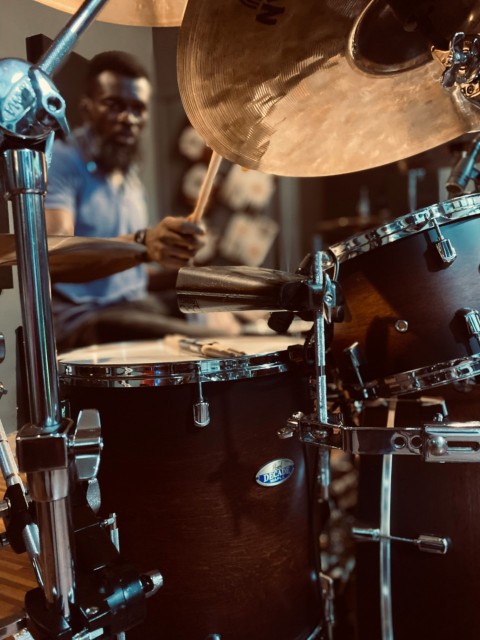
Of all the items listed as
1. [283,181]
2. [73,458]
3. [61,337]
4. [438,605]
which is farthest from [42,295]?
[283,181]

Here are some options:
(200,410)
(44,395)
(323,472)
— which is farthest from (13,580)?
(323,472)

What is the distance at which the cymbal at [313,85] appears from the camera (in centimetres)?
99

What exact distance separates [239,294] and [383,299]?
11.4 inches

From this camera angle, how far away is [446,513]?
3.30 feet

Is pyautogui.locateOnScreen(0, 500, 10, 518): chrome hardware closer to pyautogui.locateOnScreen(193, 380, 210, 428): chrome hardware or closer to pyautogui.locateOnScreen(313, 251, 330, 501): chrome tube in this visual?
pyautogui.locateOnScreen(193, 380, 210, 428): chrome hardware

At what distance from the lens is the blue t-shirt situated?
1.99 meters

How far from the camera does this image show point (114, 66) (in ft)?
4.67

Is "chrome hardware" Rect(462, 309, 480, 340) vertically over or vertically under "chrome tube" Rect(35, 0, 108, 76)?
under

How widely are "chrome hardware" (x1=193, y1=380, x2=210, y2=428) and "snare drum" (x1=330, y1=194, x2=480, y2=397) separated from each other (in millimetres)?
302

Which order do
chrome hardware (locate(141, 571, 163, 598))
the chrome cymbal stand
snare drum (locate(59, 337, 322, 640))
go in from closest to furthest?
1. the chrome cymbal stand
2. chrome hardware (locate(141, 571, 163, 598))
3. snare drum (locate(59, 337, 322, 640))

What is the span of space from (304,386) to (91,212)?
1.48 metres

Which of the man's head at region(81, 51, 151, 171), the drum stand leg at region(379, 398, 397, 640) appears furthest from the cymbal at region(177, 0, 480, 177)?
the drum stand leg at region(379, 398, 397, 640)

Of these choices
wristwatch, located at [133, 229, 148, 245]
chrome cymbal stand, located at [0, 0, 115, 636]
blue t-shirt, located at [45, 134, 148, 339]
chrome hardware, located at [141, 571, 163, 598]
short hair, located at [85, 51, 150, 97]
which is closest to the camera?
chrome cymbal stand, located at [0, 0, 115, 636]

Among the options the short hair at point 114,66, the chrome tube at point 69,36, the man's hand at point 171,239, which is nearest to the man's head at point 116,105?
the short hair at point 114,66
